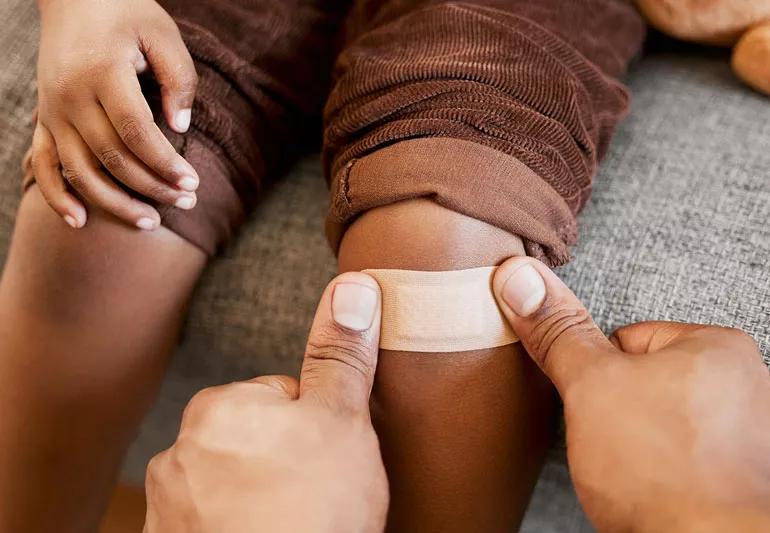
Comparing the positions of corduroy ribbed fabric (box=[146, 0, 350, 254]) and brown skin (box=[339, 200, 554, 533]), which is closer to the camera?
brown skin (box=[339, 200, 554, 533])

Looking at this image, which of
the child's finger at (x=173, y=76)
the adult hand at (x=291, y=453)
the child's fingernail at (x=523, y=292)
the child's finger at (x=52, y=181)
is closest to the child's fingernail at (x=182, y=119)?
the child's finger at (x=173, y=76)

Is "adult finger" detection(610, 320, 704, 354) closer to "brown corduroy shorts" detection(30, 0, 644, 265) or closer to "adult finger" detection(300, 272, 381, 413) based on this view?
"brown corduroy shorts" detection(30, 0, 644, 265)

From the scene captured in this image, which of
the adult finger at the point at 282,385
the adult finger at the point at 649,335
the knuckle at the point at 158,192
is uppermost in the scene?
the knuckle at the point at 158,192

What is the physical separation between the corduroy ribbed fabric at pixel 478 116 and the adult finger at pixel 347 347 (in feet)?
0.22

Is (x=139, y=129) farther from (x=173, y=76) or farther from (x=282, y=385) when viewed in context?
(x=282, y=385)

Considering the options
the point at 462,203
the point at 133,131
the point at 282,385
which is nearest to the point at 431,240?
the point at 462,203

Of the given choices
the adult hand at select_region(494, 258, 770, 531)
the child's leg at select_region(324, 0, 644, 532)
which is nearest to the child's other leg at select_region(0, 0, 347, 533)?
the child's leg at select_region(324, 0, 644, 532)

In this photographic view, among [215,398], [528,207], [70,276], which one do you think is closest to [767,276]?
[528,207]

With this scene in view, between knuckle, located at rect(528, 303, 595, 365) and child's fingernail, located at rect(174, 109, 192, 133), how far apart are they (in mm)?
343

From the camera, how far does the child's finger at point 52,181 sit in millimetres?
641

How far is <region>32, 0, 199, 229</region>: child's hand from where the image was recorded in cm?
62

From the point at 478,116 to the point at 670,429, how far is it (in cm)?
26

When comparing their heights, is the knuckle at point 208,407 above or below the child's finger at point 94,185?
below

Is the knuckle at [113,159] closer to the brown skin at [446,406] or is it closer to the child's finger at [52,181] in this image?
the child's finger at [52,181]
